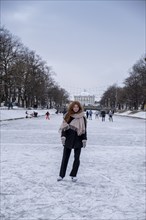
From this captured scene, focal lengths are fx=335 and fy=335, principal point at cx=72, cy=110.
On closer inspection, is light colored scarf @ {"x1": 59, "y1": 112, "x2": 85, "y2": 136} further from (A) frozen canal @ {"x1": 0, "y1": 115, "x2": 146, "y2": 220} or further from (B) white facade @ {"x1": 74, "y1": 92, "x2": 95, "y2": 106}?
(B) white facade @ {"x1": 74, "y1": 92, "x2": 95, "y2": 106}

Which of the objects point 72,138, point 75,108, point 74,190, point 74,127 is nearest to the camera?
point 75,108

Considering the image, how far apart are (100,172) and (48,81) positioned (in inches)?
2856

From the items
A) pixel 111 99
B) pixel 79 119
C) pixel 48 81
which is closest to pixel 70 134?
pixel 79 119

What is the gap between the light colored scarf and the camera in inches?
244

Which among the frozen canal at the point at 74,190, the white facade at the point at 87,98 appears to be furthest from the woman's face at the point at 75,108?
the white facade at the point at 87,98

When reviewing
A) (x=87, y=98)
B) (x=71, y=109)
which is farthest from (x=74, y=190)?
(x=87, y=98)

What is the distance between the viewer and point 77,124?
244 inches

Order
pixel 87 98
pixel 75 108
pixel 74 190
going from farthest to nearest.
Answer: pixel 87 98 → pixel 74 190 → pixel 75 108

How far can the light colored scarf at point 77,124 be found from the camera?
6.20 meters

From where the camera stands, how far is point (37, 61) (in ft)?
225

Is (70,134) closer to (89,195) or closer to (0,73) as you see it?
(89,195)

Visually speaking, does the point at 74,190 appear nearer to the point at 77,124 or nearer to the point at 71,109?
the point at 77,124

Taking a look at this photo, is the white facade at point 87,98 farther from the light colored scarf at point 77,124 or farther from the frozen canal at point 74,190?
the light colored scarf at point 77,124

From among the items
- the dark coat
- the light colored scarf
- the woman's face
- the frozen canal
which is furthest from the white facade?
the woman's face
